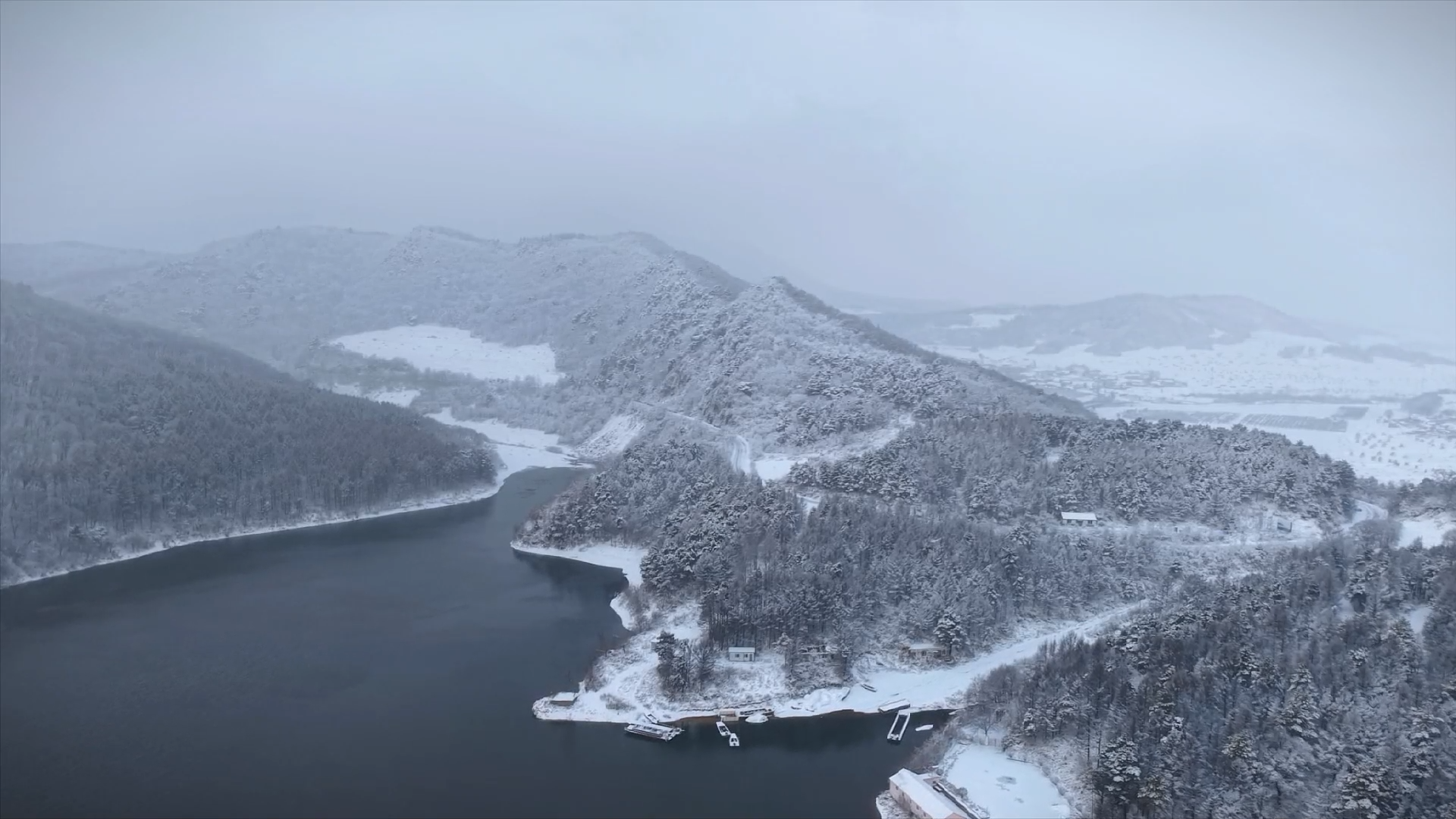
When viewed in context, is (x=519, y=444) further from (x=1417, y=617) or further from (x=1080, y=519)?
(x=1417, y=617)

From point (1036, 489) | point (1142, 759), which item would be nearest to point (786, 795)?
point (1142, 759)

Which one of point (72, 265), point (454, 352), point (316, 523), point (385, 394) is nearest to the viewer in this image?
point (316, 523)

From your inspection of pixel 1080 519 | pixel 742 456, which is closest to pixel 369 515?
pixel 742 456

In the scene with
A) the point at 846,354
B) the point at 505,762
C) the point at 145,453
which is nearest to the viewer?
the point at 505,762

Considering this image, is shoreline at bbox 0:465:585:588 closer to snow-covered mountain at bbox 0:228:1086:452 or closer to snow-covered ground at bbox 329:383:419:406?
snow-covered mountain at bbox 0:228:1086:452

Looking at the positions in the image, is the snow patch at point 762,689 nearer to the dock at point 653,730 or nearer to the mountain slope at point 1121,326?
the dock at point 653,730

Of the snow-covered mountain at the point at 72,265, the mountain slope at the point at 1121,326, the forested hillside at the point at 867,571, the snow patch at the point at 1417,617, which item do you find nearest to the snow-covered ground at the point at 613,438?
the forested hillside at the point at 867,571

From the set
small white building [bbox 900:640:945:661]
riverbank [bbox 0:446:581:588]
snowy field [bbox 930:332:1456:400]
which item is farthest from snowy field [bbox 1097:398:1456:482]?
riverbank [bbox 0:446:581:588]

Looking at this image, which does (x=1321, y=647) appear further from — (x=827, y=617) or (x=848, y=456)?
(x=848, y=456)
